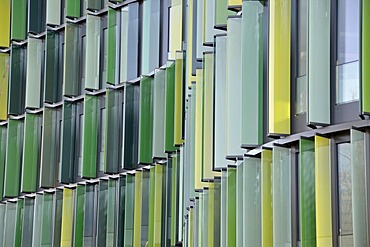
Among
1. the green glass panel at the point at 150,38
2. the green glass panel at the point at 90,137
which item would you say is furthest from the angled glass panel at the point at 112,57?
the green glass panel at the point at 90,137

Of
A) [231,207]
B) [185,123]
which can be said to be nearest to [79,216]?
[185,123]

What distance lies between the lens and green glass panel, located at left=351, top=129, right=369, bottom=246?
18234 millimetres

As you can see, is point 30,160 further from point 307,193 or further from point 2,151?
point 307,193

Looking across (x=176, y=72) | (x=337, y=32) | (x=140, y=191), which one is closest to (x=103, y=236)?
(x=140, y=191)

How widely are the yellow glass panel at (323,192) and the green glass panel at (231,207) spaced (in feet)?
10.8

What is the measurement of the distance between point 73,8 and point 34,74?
3779mm

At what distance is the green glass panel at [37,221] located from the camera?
1575 inches

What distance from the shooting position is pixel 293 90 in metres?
20.6

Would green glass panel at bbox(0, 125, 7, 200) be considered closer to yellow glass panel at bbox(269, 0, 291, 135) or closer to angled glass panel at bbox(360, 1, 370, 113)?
yellow glass panel at bbox(269, 0, 291, 135)

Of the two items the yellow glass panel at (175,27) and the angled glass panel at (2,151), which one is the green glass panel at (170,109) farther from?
the angled glass panel at (2,151)

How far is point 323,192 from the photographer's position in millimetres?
19281

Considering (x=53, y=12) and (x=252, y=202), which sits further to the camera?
(x=53, y=12)

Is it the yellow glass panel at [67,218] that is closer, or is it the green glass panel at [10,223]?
the yellow glass panel at [67,218]

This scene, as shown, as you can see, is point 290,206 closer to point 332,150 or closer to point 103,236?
point 332,150
